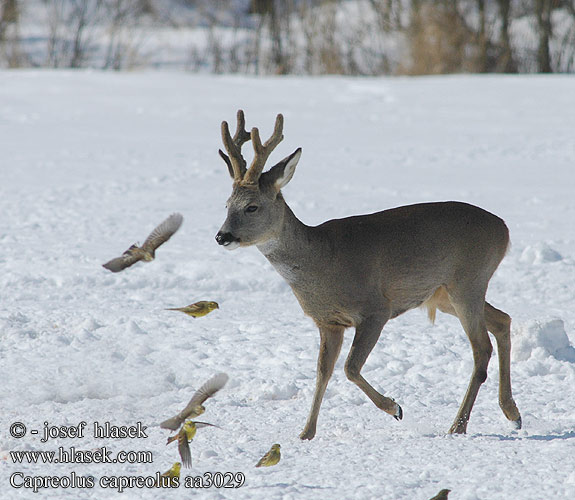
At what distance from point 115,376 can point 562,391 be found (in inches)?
97.9

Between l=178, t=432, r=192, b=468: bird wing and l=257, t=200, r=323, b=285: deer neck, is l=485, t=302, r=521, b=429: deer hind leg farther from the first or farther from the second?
l=178, t=432, r=192, b=468: bird wing

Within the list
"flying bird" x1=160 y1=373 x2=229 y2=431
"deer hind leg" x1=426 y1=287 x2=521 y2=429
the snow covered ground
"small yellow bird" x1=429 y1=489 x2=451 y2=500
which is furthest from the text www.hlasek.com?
"deer hind leg" x1=426 y1=287 x2=521 y2=429

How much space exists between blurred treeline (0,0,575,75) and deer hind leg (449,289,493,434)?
12.7 metres

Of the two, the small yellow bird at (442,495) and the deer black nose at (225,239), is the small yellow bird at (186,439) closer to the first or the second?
the deer black nose at (225,239)

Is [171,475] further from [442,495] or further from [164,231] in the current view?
[164,231]

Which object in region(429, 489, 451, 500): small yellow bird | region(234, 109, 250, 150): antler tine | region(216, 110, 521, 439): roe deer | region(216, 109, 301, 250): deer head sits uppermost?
region(234, 109, 250, 150): antler tine

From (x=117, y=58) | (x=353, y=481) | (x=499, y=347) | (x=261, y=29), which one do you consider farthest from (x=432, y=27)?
(x=353, y=481)

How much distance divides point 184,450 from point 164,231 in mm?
1251

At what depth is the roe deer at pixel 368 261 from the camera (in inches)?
191

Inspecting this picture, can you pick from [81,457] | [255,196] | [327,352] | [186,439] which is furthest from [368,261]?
[81,457]

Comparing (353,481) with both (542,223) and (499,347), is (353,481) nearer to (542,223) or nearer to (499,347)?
(499,347)

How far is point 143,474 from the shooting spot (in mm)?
4289

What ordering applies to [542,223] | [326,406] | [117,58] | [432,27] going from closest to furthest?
[326,406], [542,223], [432,27], [117,58]

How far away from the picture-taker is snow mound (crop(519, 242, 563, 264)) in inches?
298
